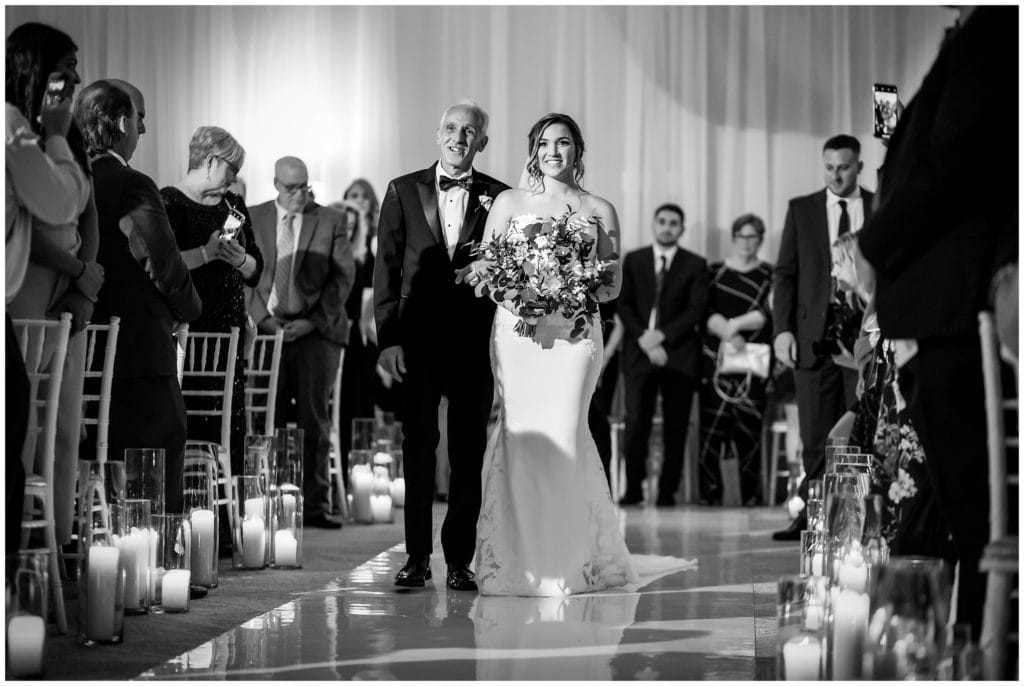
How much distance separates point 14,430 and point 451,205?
2.26m

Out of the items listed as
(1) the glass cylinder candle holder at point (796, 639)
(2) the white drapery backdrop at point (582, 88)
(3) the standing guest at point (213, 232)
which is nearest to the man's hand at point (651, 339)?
(2) the white drapery backdrop at point (582, 88)

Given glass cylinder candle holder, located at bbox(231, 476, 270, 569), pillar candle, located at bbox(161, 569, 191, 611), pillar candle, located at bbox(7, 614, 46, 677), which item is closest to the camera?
pillar candle, located at bbox(7, 614, 46, 677)

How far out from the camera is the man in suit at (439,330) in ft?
16.8

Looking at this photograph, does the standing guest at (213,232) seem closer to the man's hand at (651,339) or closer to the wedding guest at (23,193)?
the wedding guest at (23,193)

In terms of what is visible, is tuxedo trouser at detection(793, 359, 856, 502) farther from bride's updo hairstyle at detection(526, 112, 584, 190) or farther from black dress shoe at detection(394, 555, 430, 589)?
black dress shoe at detection(394, 555, 430, 589)

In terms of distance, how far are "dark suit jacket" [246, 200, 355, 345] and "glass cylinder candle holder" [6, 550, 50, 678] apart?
Result: 4.00 metres

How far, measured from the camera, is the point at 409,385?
5113 millimetres

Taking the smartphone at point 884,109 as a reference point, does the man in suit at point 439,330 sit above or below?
below

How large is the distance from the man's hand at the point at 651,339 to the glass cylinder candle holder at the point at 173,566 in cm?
486

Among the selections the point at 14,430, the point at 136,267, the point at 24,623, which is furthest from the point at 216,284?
the point at 24,623

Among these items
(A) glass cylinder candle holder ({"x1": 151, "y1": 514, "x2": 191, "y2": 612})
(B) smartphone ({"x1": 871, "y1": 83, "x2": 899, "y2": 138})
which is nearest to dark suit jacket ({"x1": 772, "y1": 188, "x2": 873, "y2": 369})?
(B) smartphone ({"x1": 871, "y1": 83, "x2": 899, "y2": 138})

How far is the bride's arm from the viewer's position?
5.09 meters

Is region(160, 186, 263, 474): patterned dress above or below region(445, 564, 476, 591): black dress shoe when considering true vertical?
above

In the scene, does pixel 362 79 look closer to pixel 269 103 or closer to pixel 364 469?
pixel 269 103
